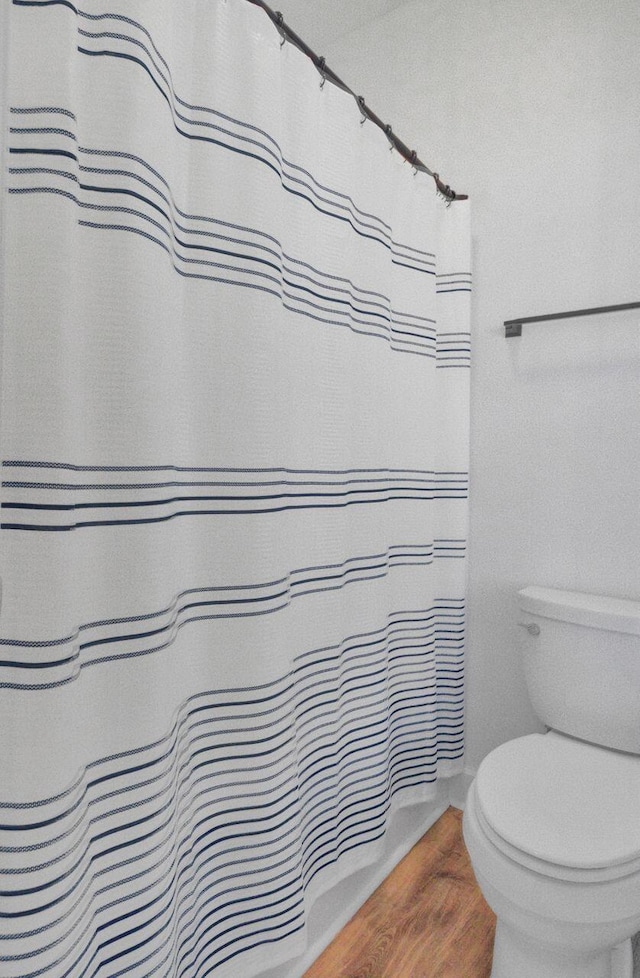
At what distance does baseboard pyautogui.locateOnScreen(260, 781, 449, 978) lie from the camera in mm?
1284

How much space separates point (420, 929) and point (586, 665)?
2.48 ft

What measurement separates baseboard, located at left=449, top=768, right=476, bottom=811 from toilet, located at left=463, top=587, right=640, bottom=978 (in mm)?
432

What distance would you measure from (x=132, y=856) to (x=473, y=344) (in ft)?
5.17

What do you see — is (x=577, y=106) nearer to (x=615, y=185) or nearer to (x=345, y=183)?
(x=615, y=185)

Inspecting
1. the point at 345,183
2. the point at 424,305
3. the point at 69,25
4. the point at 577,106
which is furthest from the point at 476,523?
the point at 69,25

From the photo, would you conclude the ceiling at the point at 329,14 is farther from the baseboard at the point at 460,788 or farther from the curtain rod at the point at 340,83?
the baseboard at the point at 460,788

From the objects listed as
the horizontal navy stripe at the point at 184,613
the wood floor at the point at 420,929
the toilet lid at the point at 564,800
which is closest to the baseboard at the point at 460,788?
the wood floor at the point at 420,929

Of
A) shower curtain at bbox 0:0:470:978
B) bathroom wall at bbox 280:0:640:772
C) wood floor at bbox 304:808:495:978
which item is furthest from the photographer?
bathroom wall at bbox 280:0:640:772

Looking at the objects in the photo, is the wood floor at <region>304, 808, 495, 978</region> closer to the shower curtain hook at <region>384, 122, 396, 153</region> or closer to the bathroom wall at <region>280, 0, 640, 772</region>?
the bathroom wall at <region>280, 0, 640, 772</region>

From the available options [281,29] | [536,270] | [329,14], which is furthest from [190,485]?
[329,14]

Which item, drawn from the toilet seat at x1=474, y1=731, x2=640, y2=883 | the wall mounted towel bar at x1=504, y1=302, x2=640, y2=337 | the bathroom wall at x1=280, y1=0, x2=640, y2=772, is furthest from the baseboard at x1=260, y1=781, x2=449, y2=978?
the wall mounted towel bar at x1=504, y1=302, x2=640, y2=337

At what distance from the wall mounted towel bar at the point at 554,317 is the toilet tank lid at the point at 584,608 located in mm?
753

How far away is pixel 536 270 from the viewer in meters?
1.67

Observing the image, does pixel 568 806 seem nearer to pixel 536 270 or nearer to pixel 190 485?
pixel 190 485
